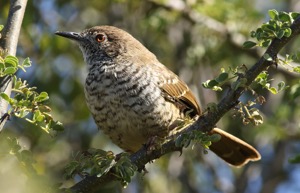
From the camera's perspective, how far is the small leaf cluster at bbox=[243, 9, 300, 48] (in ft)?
8.04

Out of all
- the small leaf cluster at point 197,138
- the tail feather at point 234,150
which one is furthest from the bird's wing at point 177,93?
the small leaf cluster at point 197,138

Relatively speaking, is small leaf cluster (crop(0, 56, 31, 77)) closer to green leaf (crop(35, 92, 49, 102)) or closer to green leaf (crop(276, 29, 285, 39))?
green leaf (crop(35, 92, 49, 102))

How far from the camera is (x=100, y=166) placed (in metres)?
2.91

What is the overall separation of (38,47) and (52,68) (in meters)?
0.26

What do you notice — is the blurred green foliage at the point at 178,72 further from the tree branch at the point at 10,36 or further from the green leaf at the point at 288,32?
the green leaf at the point at 288,32

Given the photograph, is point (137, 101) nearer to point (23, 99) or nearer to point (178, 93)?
point (178, 93)

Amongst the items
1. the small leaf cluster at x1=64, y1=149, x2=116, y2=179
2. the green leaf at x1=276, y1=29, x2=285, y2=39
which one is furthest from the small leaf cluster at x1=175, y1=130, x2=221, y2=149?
the green leaf at x1=276, y1=29, x2=285, y2=39

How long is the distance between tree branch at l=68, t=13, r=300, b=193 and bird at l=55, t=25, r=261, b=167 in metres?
0.45

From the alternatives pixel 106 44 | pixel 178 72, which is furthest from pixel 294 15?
pixel 178 72

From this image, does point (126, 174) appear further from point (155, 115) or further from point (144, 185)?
point (144, 185)

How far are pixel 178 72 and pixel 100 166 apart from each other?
308 centimetres

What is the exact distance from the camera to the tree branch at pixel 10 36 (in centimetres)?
249

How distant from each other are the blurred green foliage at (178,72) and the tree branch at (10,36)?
2282mm

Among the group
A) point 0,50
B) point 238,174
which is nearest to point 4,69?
point 0,50
